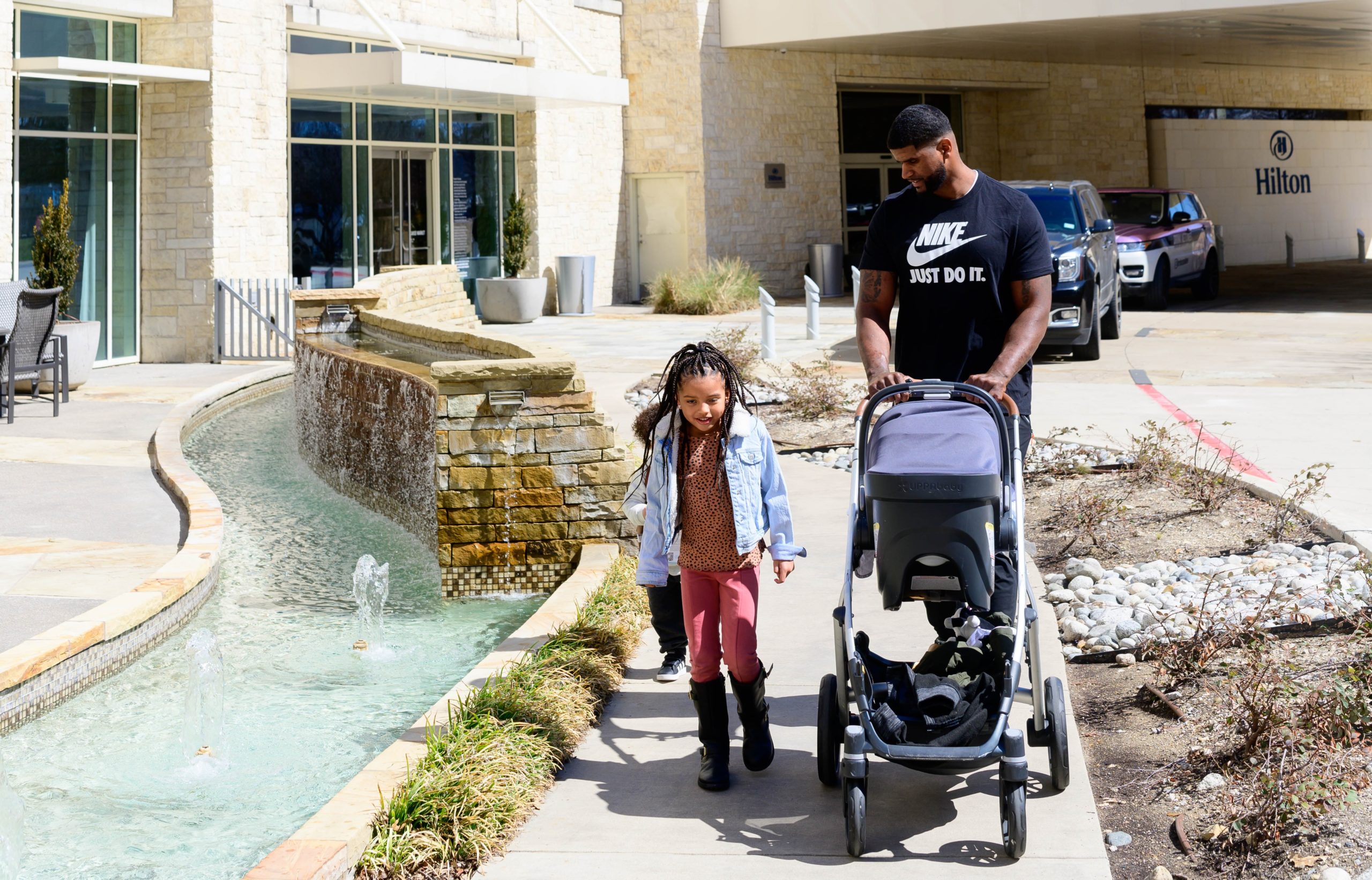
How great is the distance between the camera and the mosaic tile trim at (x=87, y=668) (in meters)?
5.79

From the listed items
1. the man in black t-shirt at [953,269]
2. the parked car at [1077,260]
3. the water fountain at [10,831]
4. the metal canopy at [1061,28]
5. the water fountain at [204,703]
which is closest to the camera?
the water fountain at [10,831]

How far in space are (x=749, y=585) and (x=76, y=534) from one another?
552 cm

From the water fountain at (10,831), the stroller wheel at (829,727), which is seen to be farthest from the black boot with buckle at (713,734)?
the water fountain at (10,831)

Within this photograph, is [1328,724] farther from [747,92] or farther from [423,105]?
[747,92]

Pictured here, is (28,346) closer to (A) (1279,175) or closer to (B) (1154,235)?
(B) (1154,235)

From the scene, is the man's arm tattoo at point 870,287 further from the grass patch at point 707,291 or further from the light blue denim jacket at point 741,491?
the grass patch at point 707,291

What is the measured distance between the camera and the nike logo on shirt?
4.90m

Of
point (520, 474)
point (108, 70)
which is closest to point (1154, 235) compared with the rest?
point (108, 70)

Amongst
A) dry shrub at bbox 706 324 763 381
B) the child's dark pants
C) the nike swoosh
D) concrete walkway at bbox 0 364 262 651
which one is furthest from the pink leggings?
dry shrub at bbox 706 324 763 381

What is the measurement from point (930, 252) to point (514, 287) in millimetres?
21522

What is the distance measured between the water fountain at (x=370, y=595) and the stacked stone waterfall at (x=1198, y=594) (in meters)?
3.25

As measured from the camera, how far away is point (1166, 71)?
35.8 metres

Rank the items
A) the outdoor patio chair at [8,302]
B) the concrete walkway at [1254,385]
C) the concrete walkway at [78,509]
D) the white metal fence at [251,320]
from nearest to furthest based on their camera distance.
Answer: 1. the concrete walkway at [78,509]
2. the concrete walkway at [1254,385]
3. the outdoor patio chair at [8,302]
4. the white metal fence at [251,320]

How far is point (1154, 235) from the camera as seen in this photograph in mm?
24141
